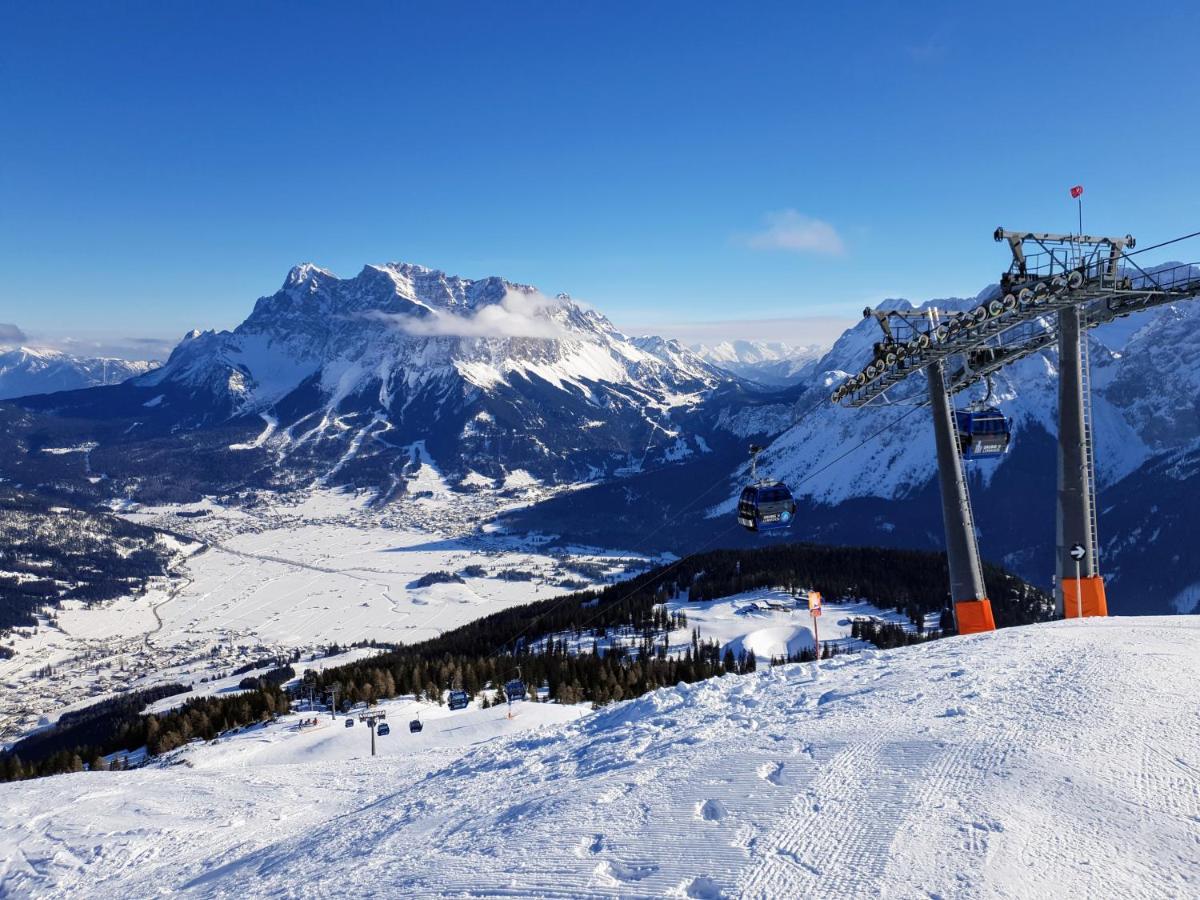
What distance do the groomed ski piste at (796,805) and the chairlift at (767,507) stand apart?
12.4m

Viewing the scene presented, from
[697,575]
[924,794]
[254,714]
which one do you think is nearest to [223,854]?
[924,794]

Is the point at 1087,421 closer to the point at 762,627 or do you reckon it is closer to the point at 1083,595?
the point at 1083,595

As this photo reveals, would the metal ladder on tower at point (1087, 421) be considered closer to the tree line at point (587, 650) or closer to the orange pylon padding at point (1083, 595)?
the orange pylon padding at point (1083, 595)

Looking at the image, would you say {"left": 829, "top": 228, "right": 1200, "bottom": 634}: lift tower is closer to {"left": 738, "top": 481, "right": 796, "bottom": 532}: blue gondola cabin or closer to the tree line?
{"left": 738, "top": 481, "right": 796, "bottom": 532}: blue gondola cabin

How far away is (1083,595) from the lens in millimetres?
21375

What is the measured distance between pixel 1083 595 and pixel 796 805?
16.9m

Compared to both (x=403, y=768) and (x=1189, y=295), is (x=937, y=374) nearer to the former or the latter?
(x=1189, y=295)

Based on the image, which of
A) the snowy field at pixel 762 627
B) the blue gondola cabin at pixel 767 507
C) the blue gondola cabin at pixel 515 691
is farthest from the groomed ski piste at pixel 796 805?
the snowy field at pixel 762 627

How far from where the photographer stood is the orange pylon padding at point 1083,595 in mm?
21312

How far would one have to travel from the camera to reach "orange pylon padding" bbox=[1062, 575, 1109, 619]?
69.9 ft

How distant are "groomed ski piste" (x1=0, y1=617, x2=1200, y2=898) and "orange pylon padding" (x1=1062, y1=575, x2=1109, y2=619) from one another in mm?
2412

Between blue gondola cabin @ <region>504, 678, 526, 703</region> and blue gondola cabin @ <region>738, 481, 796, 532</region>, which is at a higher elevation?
blue gondola cabin @ <region>738, 481, 796, 532</region>

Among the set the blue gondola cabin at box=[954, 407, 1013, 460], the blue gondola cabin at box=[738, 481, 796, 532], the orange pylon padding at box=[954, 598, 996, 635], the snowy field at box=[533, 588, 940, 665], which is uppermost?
the blue gondola cabin at box=[954, 407, 1013, 460]

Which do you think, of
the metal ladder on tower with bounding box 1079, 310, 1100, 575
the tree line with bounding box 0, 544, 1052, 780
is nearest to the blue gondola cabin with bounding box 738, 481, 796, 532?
the metal ladder on tower with bounding box 1079, 310, 1100, 575
